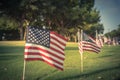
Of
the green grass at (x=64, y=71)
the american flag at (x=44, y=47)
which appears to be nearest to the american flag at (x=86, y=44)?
the green grass at (x=64, y=71)

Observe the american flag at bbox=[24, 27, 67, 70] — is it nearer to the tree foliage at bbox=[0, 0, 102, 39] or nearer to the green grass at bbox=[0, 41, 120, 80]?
the green grass at bbox=[0, 41, 120, 80]

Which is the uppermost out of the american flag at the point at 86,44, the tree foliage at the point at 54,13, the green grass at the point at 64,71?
the tree foliage at the point at 54,13

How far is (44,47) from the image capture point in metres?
10.3

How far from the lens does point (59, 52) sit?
35.3 ft

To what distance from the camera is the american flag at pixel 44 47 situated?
9.95m

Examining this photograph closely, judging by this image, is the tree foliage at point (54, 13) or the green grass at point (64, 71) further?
the tree foliage at point (54, 13)

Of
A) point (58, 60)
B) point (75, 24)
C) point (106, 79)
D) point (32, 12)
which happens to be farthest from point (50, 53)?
point (75, 24)

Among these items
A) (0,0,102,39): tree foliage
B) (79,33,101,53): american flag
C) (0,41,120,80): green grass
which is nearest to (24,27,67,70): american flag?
(0,41,120,80): green grass

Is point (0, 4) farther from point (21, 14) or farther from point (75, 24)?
point (75, 24)

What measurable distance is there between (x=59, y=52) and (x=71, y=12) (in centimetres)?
6432

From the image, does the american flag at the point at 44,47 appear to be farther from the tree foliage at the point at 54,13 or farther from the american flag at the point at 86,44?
the tree foliage at the point at 54,13

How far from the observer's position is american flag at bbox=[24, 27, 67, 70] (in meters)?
9.95

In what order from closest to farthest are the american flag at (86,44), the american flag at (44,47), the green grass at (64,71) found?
the american flag at (44,47), the green grass at (64,71), the american flag at (86,44)

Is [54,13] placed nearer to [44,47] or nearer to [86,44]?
[86,44]
